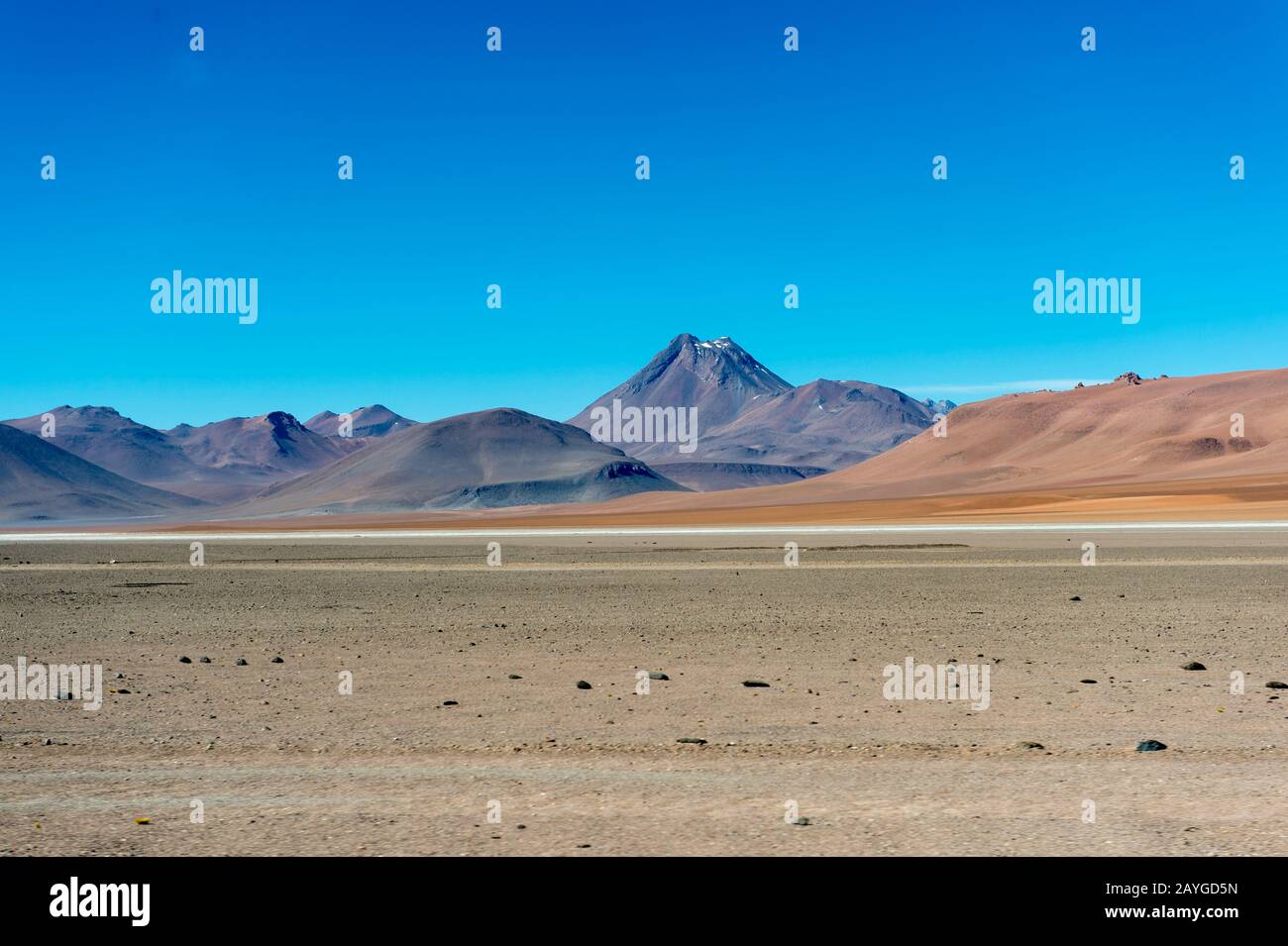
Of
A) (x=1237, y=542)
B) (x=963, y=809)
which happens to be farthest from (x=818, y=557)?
(x=963, y=809)

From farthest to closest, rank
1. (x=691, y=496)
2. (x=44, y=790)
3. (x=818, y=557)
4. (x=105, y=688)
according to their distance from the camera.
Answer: (x=691, y=496)
(x=818, y=557)
(x=105, y=688)
(x=44, y=790)

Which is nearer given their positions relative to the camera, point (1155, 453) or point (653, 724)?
point (653, 724)

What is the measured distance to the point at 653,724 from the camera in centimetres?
1097

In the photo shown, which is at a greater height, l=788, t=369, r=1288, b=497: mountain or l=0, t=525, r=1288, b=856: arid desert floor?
l=788, t=369, r=1288, b=497: mountain

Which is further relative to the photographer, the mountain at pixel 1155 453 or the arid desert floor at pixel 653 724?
the mountain at pixel 1155 453

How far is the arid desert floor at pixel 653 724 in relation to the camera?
720 centimetres

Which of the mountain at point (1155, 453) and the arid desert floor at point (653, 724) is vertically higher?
the mountain at point (1155, 453)

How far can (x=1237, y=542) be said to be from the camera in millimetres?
39312

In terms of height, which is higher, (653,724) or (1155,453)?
(1155,453)

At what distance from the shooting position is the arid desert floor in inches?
283
